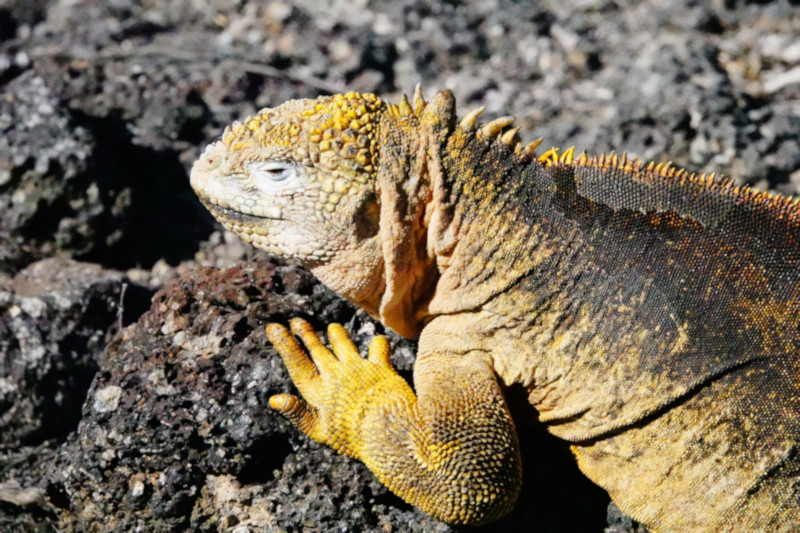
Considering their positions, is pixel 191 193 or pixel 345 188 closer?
pixel 345 188

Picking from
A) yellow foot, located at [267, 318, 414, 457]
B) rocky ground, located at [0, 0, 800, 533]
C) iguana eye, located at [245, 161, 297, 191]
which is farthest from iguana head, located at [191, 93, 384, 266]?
rocky ground, located at [0, 0, 800, 533]

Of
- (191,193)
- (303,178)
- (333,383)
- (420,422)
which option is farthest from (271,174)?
(191,193)

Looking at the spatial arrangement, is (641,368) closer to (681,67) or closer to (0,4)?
(681,67)

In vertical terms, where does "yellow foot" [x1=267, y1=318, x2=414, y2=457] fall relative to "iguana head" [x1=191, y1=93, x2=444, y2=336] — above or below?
below

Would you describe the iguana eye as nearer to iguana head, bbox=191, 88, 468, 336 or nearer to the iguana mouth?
iguana head, bbox=191, 88, 468, 336

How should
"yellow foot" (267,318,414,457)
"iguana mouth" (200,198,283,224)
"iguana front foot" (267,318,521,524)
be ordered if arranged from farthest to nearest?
"iguana mouth" (200,198,283,224) → "yellow foot" (267,318,414,457) → "iguana front foot" (267,318,521,524)

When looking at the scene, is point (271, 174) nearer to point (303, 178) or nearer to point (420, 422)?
point (303, 178)

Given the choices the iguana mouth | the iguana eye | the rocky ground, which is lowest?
the rocky ground
